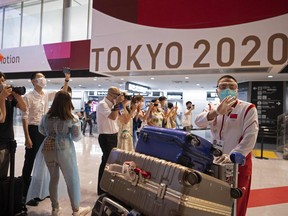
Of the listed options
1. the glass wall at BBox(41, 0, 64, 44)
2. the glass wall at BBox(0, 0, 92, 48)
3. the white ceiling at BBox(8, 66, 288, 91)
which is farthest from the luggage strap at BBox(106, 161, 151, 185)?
the glass wall at BBox(41, 0, 64, 44)

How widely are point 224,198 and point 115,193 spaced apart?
580mm

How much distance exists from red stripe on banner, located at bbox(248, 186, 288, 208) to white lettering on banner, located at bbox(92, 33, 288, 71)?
5.54 ft

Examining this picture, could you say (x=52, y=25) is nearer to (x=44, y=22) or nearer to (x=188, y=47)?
A: (x=44, y=22)

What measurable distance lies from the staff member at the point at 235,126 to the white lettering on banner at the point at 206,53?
1.17 meters

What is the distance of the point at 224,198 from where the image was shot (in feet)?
3.87

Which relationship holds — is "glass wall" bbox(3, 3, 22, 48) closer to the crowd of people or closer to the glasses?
the crowd of people

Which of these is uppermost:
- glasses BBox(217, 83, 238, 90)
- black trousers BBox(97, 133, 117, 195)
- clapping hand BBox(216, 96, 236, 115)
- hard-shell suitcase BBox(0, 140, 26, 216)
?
glasses BBox(217, 83, 238, 90)

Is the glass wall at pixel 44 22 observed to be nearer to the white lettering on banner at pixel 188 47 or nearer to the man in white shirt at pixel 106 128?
the white lettering on banner at pixel 188 47

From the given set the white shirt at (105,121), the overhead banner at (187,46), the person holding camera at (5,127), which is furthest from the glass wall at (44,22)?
the person holding camera at (5,127)

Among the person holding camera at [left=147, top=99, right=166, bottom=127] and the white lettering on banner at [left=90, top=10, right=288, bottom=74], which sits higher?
the white lettering on banner at [left=90, top=10, right=288, bottom=74]

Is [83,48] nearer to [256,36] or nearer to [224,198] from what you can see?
[256,36]

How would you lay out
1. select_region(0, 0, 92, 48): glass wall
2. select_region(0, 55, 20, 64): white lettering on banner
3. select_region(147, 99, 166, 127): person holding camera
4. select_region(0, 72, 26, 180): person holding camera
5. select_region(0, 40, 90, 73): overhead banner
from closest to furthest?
select_region(0, 72, 26, 180): person holding camera < select_region(147, 99, 166, 127): person holding camera < select_region(0, 40, 90, 73): overhead banner < select_region(0, 55, 20, 64): white lettering on banner < select_region(0, 0, 92, 48): glass wall

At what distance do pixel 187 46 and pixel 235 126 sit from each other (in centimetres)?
174

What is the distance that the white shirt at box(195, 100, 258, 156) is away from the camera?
1.61 meters
